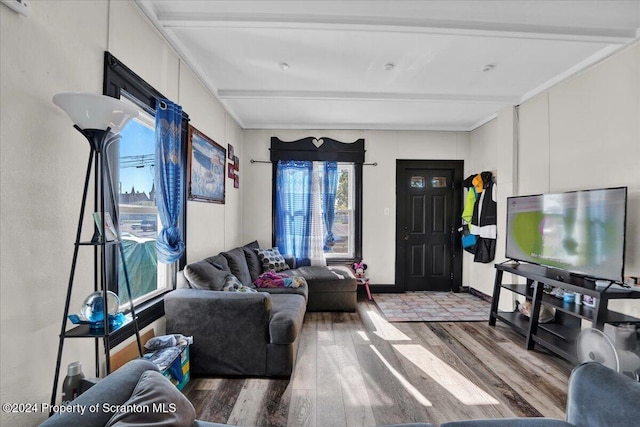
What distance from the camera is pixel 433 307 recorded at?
4.19 m

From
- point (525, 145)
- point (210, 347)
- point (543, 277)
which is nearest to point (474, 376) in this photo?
point (543, 277)

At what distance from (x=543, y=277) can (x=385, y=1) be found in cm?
268

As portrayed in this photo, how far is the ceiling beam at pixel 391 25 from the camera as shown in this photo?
7.33 ft

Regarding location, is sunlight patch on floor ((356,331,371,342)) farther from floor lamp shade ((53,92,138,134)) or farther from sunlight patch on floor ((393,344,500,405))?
floor lamp shade ((53,92,138,134))

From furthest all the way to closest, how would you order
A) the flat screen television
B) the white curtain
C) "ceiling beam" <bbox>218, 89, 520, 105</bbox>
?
the white curtain → "ceiling beam" <bbox>218, 89, 520, 105</bbox> → the flat screen television

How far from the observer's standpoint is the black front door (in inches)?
199

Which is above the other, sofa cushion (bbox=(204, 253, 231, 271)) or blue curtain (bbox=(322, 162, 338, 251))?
blue curtain (bbox=(322, 162, 338, 251))

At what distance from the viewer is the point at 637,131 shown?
241 centimetres

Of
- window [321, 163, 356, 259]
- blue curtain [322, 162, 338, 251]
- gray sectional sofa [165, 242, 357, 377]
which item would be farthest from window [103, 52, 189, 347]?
window [321, 163, 356, 259]

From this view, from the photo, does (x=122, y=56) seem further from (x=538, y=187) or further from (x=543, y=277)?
(x=538, y=187)

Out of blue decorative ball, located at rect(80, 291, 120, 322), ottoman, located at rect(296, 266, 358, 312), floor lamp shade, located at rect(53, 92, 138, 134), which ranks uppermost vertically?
floor lamp shade, located at rect(53, 92, 138, 134)

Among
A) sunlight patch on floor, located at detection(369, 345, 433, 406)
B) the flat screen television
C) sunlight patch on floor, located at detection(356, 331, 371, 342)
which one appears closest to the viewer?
sunlight patch on floor, located at detection(369, 345, 433, 406)

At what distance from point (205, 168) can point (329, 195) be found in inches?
83.4

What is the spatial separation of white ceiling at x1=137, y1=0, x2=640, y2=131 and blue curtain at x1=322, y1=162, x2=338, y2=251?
111cm
